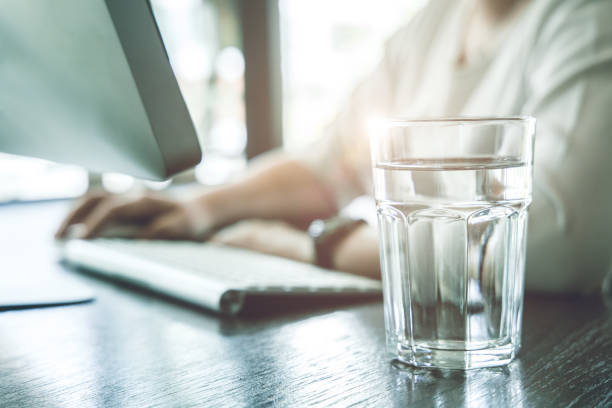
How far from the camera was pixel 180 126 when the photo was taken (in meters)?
0.37

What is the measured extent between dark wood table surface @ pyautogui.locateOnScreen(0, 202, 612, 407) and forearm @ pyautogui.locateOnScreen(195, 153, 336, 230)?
376mm

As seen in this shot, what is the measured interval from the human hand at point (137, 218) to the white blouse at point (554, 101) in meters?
0.35

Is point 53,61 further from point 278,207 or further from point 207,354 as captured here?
point 278,207

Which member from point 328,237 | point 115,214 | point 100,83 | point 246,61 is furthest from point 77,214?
point 246,61

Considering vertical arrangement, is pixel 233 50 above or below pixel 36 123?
above

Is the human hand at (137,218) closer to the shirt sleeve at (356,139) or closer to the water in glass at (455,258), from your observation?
the shirt sleeve at (356,139)

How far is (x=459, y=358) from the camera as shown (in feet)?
1.05

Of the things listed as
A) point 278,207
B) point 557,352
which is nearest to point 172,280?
point 557,352

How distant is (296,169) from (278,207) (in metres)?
0.09

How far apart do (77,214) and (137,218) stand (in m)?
0.09

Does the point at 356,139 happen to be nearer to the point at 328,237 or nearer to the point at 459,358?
the point at 328,237

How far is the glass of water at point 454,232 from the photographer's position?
1.07ft

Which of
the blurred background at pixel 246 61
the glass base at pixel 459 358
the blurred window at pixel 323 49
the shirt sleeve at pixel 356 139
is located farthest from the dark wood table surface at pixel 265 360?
the blurred window at pixel 323 49

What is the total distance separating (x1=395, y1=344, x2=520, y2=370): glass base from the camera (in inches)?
12.6
